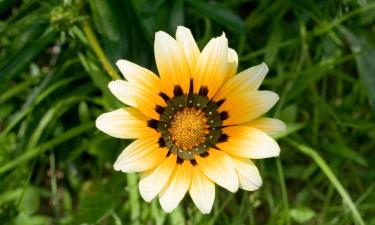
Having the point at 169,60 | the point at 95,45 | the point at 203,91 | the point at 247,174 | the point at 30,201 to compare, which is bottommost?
the point at 247,174

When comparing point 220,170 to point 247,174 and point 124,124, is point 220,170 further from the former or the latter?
point 124,124

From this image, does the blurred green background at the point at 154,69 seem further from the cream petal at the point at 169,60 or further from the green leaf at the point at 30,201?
the cream petal at the point at 169,60

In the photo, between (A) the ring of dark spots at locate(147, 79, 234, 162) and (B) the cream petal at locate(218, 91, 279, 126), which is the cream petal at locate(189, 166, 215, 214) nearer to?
(A) the ring of dark spots at locate(147, 79, 234, 162)

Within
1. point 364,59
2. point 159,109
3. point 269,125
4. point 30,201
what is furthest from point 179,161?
point 364,59

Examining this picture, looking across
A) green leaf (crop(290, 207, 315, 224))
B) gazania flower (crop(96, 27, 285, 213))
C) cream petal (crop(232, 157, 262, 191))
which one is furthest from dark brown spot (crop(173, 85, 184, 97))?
green leaf (crop(290, 207, 315, 224))

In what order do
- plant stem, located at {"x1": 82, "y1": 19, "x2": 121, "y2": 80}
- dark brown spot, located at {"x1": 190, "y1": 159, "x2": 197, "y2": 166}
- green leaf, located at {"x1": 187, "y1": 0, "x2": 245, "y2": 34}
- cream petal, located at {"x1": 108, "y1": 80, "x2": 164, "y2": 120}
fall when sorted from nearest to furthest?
1. cream petal, located at {"x1": 108, "y1": 80, "x2": 164, "y2": 120}
2. dark brown spot, located at {"x1": 190, "y1": 159, "x2": 197, "y2": 166}
3. plant stem, located at {"x1": 82, "y1": 19, "x2": 121, "y2": 80}
4. green leaf, located at {"x1": 187, "y1": 0, "x2": 245, "y2": 34}

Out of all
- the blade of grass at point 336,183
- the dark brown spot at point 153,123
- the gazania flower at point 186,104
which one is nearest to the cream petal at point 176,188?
the gazania flower at point 186,104
